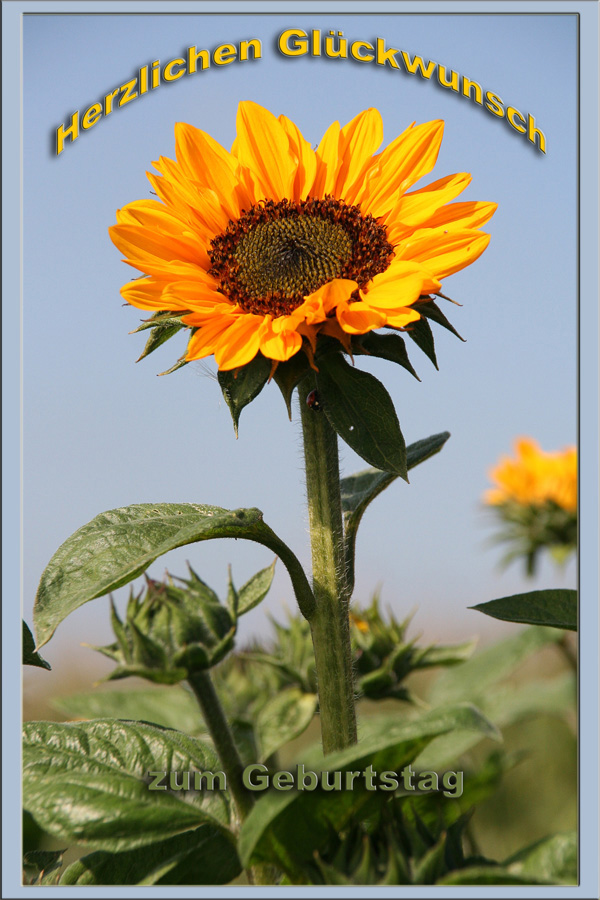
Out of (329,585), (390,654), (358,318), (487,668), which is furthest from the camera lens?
(487,668)

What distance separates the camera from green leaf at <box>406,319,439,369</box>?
1129 mm

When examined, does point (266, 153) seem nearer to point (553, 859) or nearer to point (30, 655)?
point (30, 655)

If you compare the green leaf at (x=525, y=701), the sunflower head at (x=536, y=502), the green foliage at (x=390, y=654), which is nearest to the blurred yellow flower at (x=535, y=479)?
the sunflower head at (x=536, y=502)

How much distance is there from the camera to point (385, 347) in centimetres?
109

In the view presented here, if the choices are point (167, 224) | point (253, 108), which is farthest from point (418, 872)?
point (253, 108)

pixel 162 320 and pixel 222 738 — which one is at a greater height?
pixel 162 320

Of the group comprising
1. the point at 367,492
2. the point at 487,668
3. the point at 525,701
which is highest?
the point at 367,492

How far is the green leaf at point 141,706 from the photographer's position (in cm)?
196

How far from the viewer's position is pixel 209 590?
1229 mm

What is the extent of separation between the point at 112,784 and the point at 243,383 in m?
0.55

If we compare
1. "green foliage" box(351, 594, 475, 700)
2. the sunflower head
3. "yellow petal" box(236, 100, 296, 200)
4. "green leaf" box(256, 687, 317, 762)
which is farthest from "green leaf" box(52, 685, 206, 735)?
the sunflower head

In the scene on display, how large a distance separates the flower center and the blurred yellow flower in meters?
2.19

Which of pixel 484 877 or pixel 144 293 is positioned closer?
pixel 484 877

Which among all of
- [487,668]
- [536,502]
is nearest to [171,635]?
[487,668]
